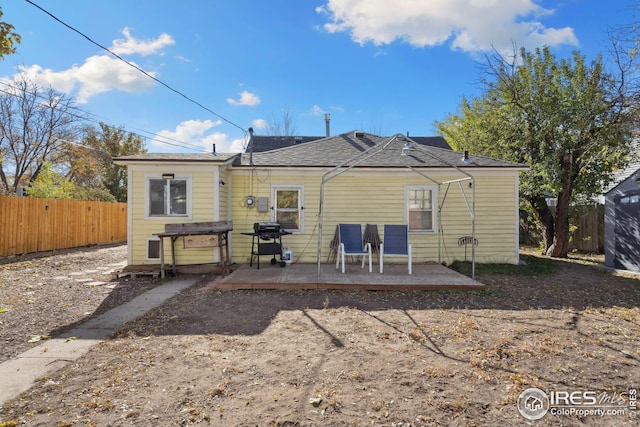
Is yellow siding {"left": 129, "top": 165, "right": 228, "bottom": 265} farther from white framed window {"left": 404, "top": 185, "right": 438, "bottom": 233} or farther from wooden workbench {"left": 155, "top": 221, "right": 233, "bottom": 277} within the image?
white framed window {"left": 404, "top": 185, "right": 438, "bottom": 233}

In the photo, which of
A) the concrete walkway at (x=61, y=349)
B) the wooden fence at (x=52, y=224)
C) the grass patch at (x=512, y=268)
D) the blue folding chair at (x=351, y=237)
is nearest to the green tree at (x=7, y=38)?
the concrete walkway at (x=61, y=349)

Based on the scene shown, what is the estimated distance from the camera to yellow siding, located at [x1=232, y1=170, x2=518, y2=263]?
8406 millimetres

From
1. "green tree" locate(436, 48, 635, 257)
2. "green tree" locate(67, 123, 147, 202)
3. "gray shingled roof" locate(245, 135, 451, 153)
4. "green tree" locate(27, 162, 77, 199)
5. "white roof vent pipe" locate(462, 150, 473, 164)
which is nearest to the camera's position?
"white roof vent pipe" locate(462, 150, 473, 164)

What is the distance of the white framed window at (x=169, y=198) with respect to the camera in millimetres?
7770

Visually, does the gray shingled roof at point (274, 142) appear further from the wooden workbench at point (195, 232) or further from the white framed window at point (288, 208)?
the wooden workbench at point (195, 232)

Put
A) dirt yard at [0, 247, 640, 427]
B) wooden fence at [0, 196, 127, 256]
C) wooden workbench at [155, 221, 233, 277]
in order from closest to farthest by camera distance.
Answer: dirt yard at [0, 247, 640, 427]
wooden workbench at [155, 221, 233, 277]
wooden fence at [0, 196, 127, 256]

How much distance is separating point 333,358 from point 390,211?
5649 mm

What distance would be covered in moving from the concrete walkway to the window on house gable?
2.71m

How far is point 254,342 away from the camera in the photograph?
3.69m

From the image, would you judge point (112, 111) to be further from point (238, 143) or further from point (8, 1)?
point (8, 1)

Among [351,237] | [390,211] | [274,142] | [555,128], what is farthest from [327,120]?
[351,237]

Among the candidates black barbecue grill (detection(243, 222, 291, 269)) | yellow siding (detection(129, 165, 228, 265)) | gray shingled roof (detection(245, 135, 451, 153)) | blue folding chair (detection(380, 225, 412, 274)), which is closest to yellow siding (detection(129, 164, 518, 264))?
yellow siding (detection(129, 165, 228, 265))

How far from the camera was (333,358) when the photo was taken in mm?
3258

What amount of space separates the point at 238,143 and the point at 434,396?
15.9 m
